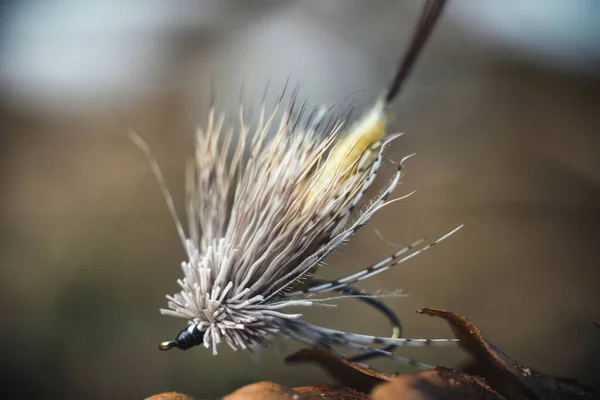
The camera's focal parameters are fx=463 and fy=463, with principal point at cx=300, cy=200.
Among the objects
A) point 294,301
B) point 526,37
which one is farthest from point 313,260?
point 526,37

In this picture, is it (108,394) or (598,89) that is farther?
(598,89)

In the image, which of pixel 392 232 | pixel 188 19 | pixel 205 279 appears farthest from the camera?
pixel 188 19

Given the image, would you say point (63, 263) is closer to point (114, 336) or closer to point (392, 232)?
point (114, 336)

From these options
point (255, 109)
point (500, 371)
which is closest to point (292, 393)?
point (500, 371)

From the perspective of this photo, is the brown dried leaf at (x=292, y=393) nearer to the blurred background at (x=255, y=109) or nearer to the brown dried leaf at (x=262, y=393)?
the brown dried leaf at (x=262, y=393)

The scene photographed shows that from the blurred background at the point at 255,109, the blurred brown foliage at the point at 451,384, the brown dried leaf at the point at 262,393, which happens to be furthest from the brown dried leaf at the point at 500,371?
the blurred background at the point at 255,109

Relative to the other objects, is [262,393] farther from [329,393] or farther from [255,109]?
[255,109]

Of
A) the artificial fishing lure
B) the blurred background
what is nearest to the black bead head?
the artificial fishing lure
